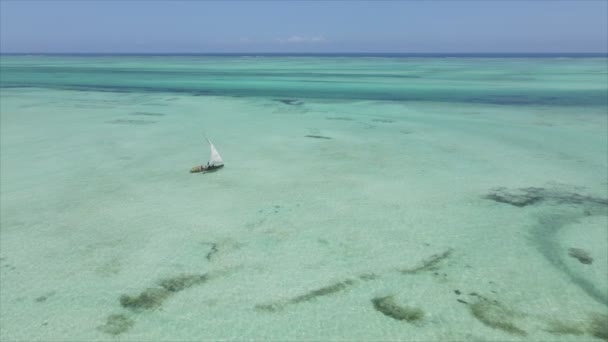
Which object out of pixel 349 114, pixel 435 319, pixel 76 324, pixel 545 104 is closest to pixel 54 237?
pixel 76 324

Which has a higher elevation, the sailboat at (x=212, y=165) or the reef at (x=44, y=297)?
the sailboat at (x=212, y=165)

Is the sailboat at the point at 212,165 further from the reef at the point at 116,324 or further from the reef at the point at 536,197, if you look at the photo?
the reef at the point at 536,197

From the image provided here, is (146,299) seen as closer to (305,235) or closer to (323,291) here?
(323,291)

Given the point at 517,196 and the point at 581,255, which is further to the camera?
the point at 517,196

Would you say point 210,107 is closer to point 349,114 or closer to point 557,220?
point 349,114

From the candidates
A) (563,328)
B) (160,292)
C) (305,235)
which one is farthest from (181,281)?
(563,328)

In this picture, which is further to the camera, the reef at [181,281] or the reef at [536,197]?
the reef at [536,197]

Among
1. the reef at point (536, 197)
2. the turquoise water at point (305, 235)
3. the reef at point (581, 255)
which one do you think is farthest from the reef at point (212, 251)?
the reef at point (536, 197)
